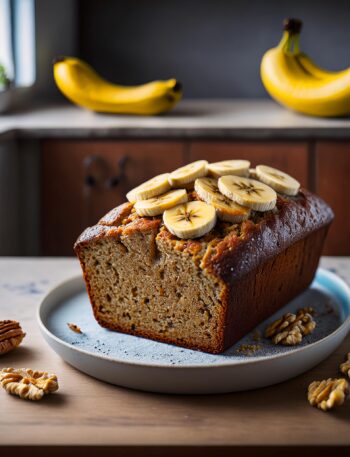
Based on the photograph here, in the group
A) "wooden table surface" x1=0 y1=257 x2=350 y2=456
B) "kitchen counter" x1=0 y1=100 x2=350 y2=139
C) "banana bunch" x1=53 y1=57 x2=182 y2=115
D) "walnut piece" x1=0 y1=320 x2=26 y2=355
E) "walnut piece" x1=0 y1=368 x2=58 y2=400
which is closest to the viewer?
"wooden table surface" x1=0 y1=257 x2=350 y2=456

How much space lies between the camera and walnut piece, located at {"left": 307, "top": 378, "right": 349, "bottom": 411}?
3.02ft

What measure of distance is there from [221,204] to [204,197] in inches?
1.2

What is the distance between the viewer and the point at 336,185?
9.05ft

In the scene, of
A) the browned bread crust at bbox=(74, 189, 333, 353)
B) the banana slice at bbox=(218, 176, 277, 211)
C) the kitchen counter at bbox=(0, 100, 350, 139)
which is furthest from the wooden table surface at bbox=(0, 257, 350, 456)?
the kitchen counter at bbox=(0, 100, 350, 139)

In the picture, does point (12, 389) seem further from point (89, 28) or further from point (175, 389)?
point (89, 28)

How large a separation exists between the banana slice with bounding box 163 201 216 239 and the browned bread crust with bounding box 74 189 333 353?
0.02m

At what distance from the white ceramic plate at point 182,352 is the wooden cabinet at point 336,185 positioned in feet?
4.35

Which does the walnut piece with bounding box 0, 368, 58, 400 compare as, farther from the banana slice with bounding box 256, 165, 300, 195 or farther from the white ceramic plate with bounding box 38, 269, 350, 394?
the banana slice with bounding box 256, 165, 300, 195

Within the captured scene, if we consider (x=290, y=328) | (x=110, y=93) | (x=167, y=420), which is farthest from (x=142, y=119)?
(x=167, y=420)

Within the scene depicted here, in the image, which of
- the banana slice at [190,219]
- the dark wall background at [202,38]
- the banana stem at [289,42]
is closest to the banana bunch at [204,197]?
the banana slice at [190,219]

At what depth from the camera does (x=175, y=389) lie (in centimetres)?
98

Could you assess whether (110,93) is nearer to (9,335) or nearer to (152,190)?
(152,190)

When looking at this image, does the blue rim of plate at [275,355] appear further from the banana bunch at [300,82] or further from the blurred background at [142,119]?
the banana bunch at [300,82]

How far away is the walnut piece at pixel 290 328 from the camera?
1129mm
